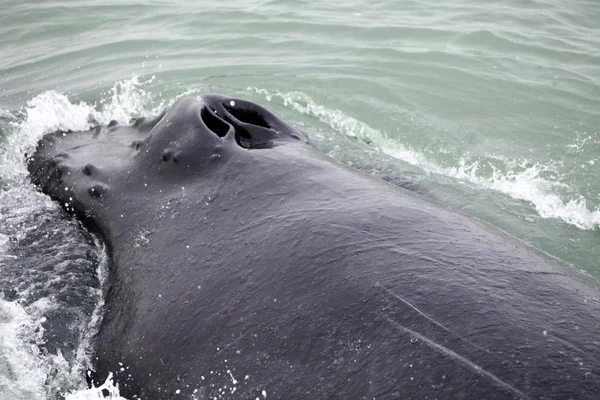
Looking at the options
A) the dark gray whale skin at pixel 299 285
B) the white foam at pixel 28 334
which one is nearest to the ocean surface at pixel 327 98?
the white foam at pixel 28 334

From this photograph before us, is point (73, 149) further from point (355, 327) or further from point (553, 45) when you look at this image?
point (553, 45)

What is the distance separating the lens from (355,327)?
11.1 feet

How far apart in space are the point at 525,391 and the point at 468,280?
2.49 feet

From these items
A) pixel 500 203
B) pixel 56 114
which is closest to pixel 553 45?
pixel 500 203

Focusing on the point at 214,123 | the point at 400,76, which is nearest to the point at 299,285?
the point at 214,123

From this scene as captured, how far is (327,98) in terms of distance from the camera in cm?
1116

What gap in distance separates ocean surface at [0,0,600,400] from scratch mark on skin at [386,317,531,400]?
4.16ft

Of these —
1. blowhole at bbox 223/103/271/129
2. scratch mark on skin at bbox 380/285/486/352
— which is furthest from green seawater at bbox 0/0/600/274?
scratch mark on skin at bbox 380/285/486/352

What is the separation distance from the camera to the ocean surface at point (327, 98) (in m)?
5.23

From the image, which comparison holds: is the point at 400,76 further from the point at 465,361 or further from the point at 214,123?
the point at 465,361

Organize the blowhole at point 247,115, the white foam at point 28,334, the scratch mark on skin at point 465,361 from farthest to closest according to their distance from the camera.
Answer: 1. the blowhole at point 247,115
2. the white foam at point 28,334
3. the scratch mark on skin at point 465,361

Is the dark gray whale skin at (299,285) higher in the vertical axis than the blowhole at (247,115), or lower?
lower

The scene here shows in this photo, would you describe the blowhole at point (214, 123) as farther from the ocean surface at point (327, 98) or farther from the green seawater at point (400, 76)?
the green seawater at point (400, 76)

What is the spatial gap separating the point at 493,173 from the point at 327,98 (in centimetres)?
314
